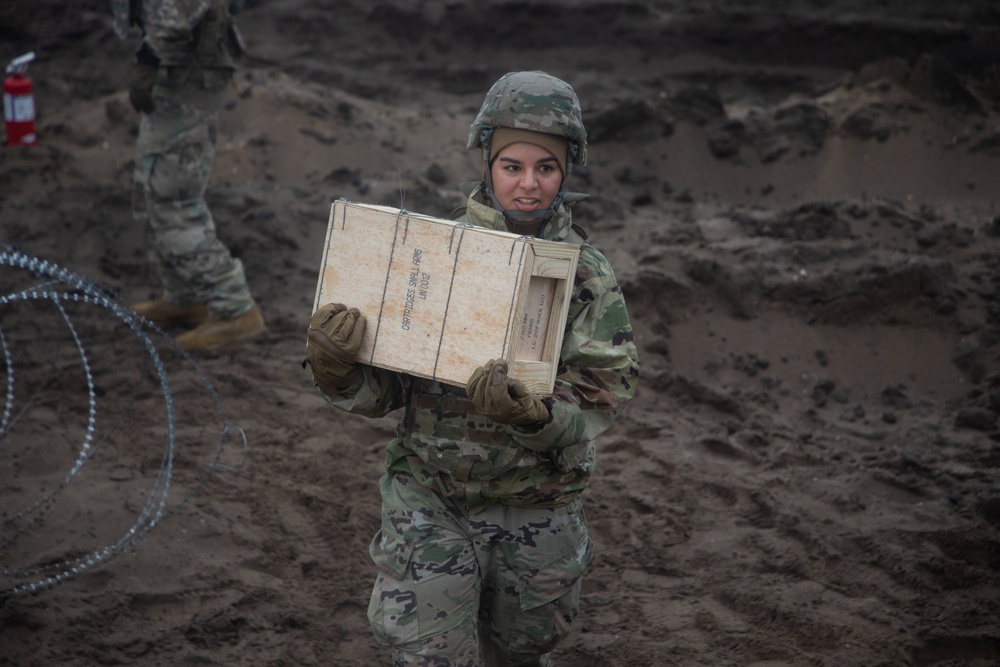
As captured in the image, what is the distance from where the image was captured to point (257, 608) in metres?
4.16

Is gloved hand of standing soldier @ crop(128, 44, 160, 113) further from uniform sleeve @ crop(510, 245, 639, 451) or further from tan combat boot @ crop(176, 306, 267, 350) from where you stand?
uniform sleeve @ crop(510, 245, 639, 451)

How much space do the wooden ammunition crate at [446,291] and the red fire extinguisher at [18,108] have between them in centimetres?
758

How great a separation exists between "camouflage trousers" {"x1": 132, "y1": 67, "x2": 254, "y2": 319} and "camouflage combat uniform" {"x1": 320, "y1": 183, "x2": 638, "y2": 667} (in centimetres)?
352

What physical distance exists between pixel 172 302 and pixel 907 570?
454cm

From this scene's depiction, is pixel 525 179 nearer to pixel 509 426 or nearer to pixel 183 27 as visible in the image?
pixel 509 426

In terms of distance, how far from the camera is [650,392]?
6.16 meters

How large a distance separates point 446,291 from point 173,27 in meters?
3.86

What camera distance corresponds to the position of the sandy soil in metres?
4.15

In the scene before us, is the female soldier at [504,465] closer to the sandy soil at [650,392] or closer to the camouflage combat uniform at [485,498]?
the camouflage combat uniform at [485,498]

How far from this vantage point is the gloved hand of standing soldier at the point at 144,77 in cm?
589

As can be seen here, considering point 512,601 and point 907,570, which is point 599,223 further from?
point 512,601

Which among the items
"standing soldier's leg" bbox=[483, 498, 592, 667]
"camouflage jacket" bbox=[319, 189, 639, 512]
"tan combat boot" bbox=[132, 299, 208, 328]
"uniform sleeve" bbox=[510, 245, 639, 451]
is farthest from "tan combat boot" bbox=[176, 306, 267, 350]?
"uniform sleeve" bbox=[510, 245, 639, 451]

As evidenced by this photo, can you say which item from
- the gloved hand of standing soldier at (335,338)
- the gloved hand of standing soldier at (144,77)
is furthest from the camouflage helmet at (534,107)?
the gloved hand of standing soldier at (144,77)

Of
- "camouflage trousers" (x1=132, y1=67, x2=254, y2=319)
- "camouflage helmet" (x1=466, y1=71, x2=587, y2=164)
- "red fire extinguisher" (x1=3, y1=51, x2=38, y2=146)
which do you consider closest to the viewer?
"camouflage helmet" (x1=466, y1=71, x2=587, y2=164)
